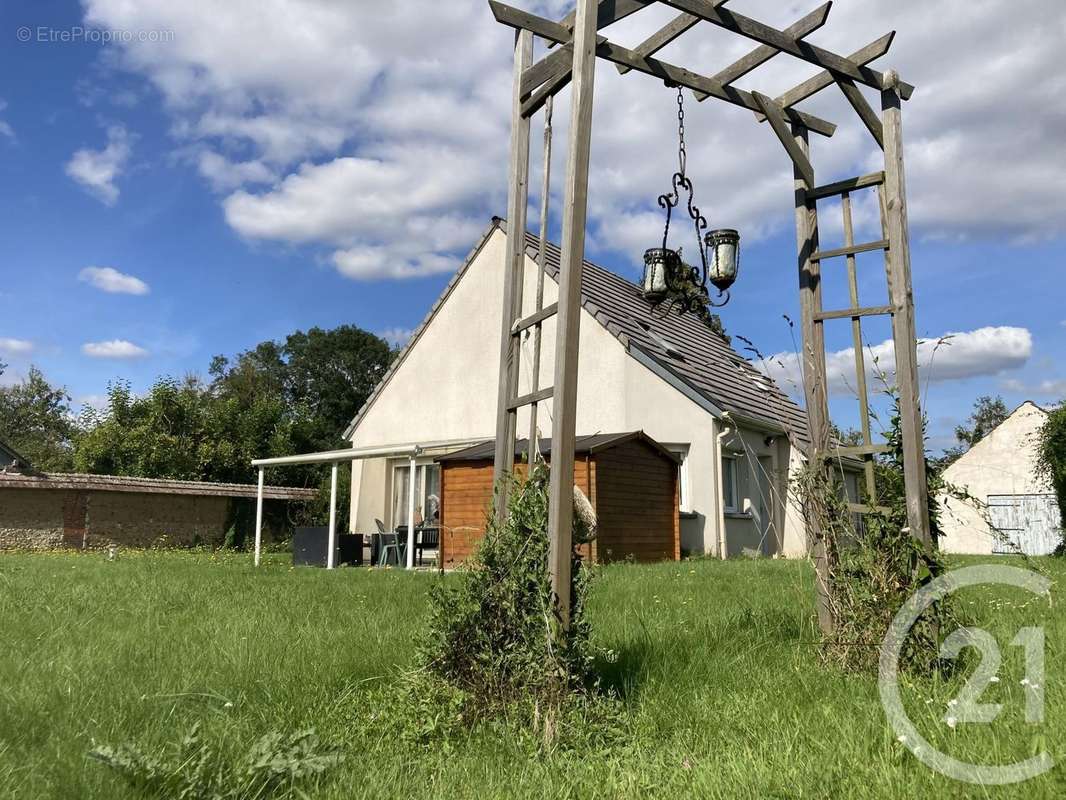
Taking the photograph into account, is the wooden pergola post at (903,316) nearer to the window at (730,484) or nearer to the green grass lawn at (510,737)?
the green grass lawn at (510,737)

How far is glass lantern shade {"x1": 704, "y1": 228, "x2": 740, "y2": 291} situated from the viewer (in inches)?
241

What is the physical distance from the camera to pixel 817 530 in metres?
4.40

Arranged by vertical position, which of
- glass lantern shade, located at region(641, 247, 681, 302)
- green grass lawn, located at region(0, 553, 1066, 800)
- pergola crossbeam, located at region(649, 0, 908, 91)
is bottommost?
green grass lawn, located at region(0, 553, 1066, 800)

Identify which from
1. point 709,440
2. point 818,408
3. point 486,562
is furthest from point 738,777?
point 709,440

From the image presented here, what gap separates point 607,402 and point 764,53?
10918 mm

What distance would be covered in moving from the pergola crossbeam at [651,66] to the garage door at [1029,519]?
25530 mm

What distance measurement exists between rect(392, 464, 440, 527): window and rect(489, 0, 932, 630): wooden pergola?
13179 millimetres

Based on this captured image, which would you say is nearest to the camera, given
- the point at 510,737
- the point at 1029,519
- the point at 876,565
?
the point at 510,737

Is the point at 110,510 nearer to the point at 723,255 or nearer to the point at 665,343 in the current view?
the point at 665,343

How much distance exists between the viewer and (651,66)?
4.70 meters

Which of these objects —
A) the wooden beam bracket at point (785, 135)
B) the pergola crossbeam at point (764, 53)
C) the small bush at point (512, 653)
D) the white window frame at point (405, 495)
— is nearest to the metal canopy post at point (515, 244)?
the small bush at point (512, 653)

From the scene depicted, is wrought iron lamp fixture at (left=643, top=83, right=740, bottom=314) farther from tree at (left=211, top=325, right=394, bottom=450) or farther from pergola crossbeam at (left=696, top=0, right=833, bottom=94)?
tree at (left=211, top=325, right=394, bottom=450)

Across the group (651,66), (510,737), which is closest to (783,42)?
(651,66)

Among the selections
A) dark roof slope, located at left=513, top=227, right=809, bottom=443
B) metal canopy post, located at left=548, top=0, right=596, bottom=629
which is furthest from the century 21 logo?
dark roof slope, located at left=513, top=227, right=809, bottom=443
